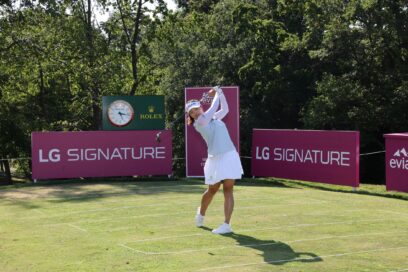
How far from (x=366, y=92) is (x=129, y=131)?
14.8m

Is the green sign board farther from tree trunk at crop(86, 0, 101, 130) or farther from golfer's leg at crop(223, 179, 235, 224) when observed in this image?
golfer's leg at crop(223, 179, 235, 224)

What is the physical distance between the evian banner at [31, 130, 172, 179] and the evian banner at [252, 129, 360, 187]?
3034mm

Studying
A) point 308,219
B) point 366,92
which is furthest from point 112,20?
point 308,219

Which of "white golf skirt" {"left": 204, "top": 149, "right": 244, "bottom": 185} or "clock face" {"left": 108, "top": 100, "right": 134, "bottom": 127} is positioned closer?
"white golf skirt" {"left": 204, "top": 149, "right": 244, "bottom": 185}

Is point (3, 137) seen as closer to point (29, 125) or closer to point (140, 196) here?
point (29, 125)

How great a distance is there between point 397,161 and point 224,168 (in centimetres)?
755

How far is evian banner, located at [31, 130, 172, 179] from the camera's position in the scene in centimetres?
1811

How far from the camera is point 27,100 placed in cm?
3391

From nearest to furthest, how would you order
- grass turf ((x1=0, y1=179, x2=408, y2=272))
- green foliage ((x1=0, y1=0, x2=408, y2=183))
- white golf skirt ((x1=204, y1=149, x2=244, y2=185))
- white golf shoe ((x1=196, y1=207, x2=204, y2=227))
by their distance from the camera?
grass turf ((x1=0, y1=179, x2=408, y2=272)) < white golf skirt ((x1=204, y1=149, x2=244, y2=185)) < white golf shoe ((x1=196, y1=207, x2=204, y2=227)) < green foliage ((x1=0, y1=0, x2=408, y2=183))

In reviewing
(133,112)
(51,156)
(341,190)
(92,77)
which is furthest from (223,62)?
(341,190)

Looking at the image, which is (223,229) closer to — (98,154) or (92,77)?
(98,154)

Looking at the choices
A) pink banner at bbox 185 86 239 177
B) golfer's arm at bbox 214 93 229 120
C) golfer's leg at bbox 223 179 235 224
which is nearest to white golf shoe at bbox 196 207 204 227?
golfer's leg at bbox 223 179 235 224

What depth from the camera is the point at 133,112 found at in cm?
1900

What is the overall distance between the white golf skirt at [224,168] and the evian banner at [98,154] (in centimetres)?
1042
